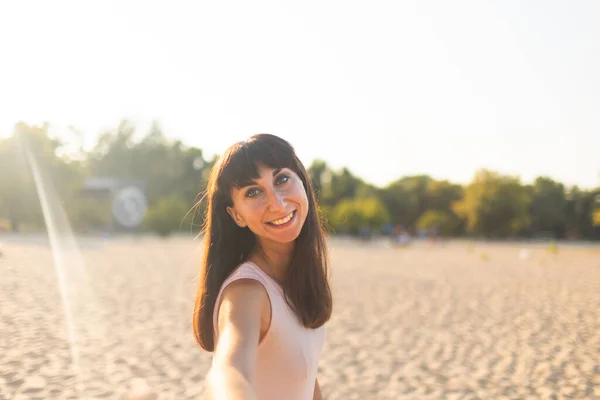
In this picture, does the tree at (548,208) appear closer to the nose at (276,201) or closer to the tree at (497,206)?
the tree at (497,206)

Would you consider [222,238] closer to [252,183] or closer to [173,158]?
[252,183]

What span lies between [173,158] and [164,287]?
208 feet

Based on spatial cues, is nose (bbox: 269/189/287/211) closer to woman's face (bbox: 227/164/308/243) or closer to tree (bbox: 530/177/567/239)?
woman's face (bbox: 227/164/308/243)

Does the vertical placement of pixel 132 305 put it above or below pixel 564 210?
below

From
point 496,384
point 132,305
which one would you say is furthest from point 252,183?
point 132,305

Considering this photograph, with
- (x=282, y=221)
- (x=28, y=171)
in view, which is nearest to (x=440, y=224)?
(x=28, y=171)

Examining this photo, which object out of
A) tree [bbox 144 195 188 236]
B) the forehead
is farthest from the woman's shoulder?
tree [bbox 144 195 188 236]

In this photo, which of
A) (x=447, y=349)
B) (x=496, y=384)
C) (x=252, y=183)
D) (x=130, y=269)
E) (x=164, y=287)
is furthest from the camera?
(x=130, y=269)

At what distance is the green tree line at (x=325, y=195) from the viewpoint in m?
43.3

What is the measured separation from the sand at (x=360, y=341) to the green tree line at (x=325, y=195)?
962 centimetres

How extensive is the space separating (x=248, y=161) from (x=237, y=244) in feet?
Result: 0.86

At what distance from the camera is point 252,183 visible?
1614 millimetres

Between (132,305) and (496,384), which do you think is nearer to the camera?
(496,384)

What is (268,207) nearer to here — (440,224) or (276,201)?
(276,201)
